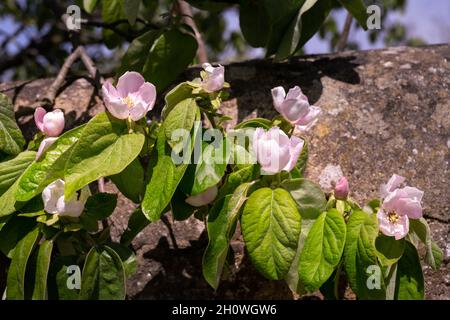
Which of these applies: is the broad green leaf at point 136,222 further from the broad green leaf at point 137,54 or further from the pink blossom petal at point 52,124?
the broad green leaf at point 137,54

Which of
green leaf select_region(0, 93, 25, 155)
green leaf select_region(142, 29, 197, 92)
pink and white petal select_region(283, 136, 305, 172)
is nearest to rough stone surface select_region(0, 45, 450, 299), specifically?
green leaf select_region(142, 29, 197, 92)

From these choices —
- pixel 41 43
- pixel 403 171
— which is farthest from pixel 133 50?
pixel 41 43

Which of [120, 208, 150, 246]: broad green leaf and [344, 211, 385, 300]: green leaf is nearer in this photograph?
[344, 211, 385, 300]: green leaf

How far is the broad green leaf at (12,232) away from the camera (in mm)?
1051

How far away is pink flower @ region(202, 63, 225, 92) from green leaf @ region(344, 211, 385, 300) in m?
0.29

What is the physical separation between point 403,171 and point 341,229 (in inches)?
14.1

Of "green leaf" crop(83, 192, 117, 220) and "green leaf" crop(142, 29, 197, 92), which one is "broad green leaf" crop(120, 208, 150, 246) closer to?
"green leaf" crop(83, 192, 117, 220)

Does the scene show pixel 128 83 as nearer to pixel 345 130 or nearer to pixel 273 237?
pixel 273 237

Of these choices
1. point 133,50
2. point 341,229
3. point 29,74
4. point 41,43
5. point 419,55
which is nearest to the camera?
Result: point 341,229

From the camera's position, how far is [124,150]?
0.94 meters

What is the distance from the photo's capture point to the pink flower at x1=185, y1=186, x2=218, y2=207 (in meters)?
1.03

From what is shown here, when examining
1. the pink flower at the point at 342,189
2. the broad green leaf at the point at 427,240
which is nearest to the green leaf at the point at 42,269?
the pink flower at the point at 342,189
